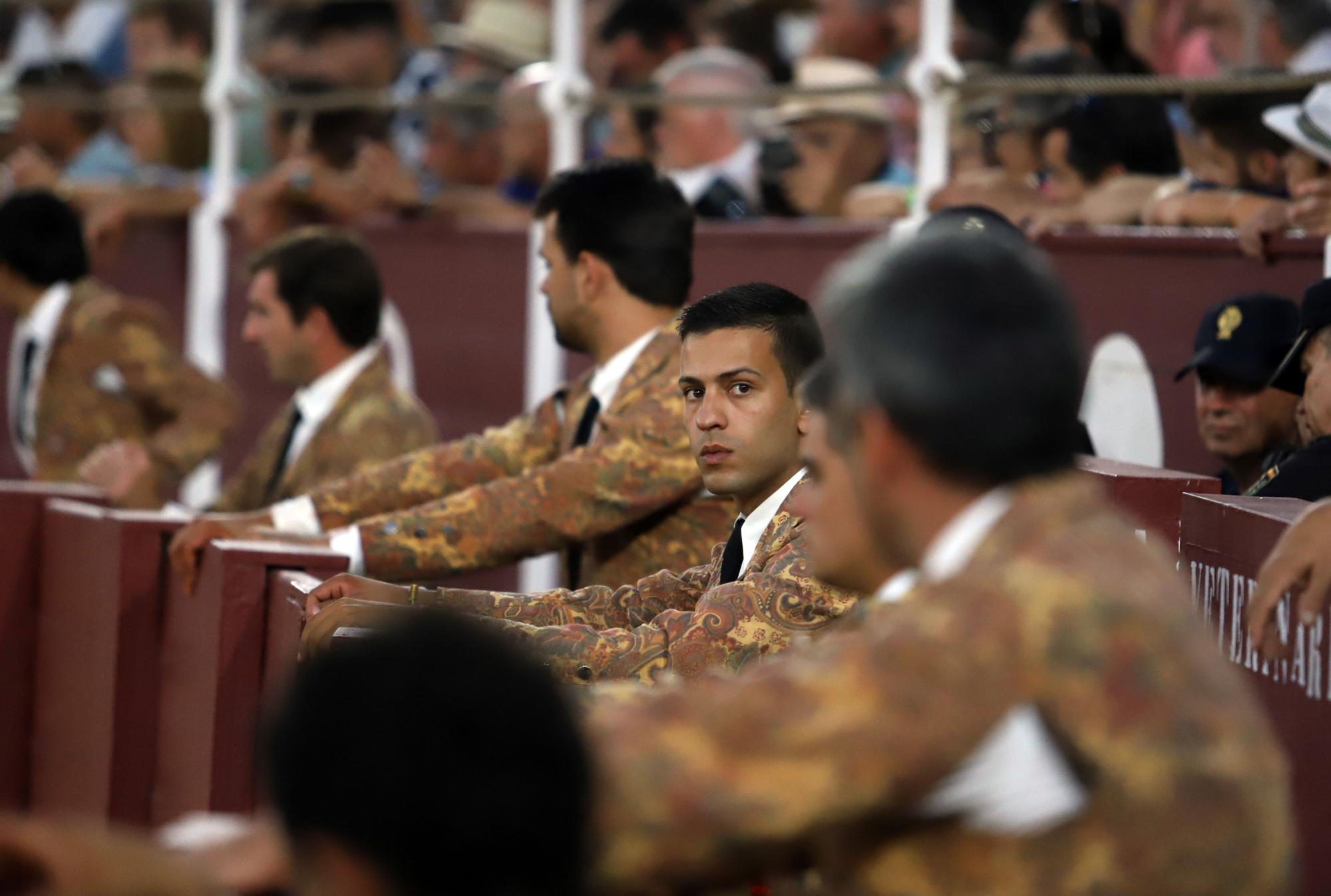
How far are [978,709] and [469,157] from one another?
6.79 meters

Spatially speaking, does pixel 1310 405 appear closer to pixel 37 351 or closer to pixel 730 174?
pixel 730 174

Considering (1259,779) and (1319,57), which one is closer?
(1259,779)

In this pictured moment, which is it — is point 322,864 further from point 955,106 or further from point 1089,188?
point 955,106

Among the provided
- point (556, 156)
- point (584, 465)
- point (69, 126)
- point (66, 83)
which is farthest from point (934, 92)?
point (69, 126)

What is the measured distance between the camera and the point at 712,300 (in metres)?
3.46

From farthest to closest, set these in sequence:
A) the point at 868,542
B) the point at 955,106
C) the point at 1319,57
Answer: the point at 955,106 < the point at 1319,57 < the point at 868,542

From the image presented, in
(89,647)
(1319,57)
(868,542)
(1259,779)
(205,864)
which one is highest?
(1319,57)

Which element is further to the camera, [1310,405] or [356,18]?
[356,18]

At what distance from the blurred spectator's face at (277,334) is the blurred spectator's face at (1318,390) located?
290cm

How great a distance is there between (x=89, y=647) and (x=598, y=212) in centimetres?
161

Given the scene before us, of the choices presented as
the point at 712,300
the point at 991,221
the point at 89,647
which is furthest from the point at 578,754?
the point at 89,647

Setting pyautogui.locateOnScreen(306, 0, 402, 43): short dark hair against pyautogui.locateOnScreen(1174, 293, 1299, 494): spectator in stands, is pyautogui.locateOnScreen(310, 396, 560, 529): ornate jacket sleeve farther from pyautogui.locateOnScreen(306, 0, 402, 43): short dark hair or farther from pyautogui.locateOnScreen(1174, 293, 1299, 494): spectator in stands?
pyautogui.locateOnScreen(306, 0, 402, 43): short dark hair

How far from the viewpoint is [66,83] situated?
9.22 metres

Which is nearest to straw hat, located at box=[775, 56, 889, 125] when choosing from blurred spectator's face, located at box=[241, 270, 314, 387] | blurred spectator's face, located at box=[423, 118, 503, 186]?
blurred spectator's face, located at box=[423, 118, 503, 186]
